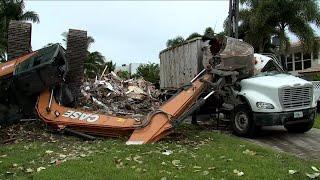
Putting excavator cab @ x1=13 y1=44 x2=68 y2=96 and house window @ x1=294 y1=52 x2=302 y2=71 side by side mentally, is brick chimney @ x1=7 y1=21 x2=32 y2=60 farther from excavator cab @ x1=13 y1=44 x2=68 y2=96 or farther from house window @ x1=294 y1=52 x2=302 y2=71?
house window @ x1=294 y1=52 x2=302 y2=71

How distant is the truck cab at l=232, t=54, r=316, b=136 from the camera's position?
1407 centimetres

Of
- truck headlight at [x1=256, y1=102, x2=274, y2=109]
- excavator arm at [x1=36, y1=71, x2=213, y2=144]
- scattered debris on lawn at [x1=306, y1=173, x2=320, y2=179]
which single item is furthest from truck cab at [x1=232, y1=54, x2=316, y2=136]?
scattered debris on lawn at [x1=306, y1=173, x2=320, y2=179]

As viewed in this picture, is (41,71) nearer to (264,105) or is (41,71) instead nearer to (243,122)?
(243,122)

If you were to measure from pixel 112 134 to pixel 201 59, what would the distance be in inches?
179

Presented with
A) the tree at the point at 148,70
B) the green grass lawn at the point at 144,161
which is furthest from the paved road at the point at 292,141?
the tree at the point at 148,70

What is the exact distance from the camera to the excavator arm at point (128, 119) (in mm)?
12586

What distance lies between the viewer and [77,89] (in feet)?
52.5

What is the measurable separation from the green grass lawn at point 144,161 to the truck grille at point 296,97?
203 cm

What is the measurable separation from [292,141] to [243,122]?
1.37 metres

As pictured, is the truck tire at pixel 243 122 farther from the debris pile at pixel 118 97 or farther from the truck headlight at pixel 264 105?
the debris pile at pixel 118 97

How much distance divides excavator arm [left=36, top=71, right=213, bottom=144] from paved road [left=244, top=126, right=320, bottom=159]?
2.08 m

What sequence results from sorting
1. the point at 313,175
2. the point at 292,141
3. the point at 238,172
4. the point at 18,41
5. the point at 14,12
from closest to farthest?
1. the point at 313,175
2. the point at 238,172
3. the point at 292,141
4. the point at 18,41
5. the point at 14,12

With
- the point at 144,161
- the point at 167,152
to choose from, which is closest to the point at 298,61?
the point at 167,152

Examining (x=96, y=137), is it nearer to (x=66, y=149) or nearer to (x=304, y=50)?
(x=66, y=149)
